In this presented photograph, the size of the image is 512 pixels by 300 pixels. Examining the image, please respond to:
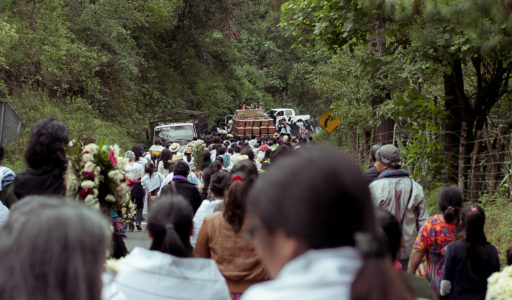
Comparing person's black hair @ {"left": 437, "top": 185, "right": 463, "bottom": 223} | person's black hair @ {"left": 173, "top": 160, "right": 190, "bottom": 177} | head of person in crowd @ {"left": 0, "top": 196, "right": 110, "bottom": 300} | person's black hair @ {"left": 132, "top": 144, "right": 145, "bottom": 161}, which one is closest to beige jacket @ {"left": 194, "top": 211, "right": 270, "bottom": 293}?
person's black hair @ {"left": 437, "top": 185, "right": 463, "bottom": 223}

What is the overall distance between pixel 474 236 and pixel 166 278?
2751mm

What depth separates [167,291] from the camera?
322cm

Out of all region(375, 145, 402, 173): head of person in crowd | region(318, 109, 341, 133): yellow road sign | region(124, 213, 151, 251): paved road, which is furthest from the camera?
region(318, 109, 341, 133): yellow road sign

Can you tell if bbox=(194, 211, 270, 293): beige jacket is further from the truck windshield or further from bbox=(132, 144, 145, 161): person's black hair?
the truck windshield

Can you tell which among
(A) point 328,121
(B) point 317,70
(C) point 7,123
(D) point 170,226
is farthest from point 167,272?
(B) point 317,70

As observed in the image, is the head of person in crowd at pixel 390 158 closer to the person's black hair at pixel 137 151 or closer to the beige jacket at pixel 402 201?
the beige jacket at pixel 402 201

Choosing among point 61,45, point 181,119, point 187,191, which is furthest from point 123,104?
point 187,191

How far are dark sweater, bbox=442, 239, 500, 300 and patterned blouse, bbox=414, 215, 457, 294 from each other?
629mm

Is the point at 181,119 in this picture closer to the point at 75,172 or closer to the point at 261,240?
the point at 75,172

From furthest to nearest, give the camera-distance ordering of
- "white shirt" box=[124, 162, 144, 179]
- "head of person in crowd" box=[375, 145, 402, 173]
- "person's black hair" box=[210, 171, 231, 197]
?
"white shirt" box=[124, 162, 144, 179] → "head of person in crowd" box=[375, 145, 402, 173] → "person's black hair" box=[210, 171, 231, 197]

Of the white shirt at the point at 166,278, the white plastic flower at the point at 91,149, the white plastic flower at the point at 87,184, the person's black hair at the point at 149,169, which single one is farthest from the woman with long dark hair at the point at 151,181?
the white shirt at the point at 166,278

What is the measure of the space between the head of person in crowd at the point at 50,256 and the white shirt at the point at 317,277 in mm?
489

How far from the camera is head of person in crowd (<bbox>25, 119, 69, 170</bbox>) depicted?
14.8ft

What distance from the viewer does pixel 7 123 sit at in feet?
33.0
